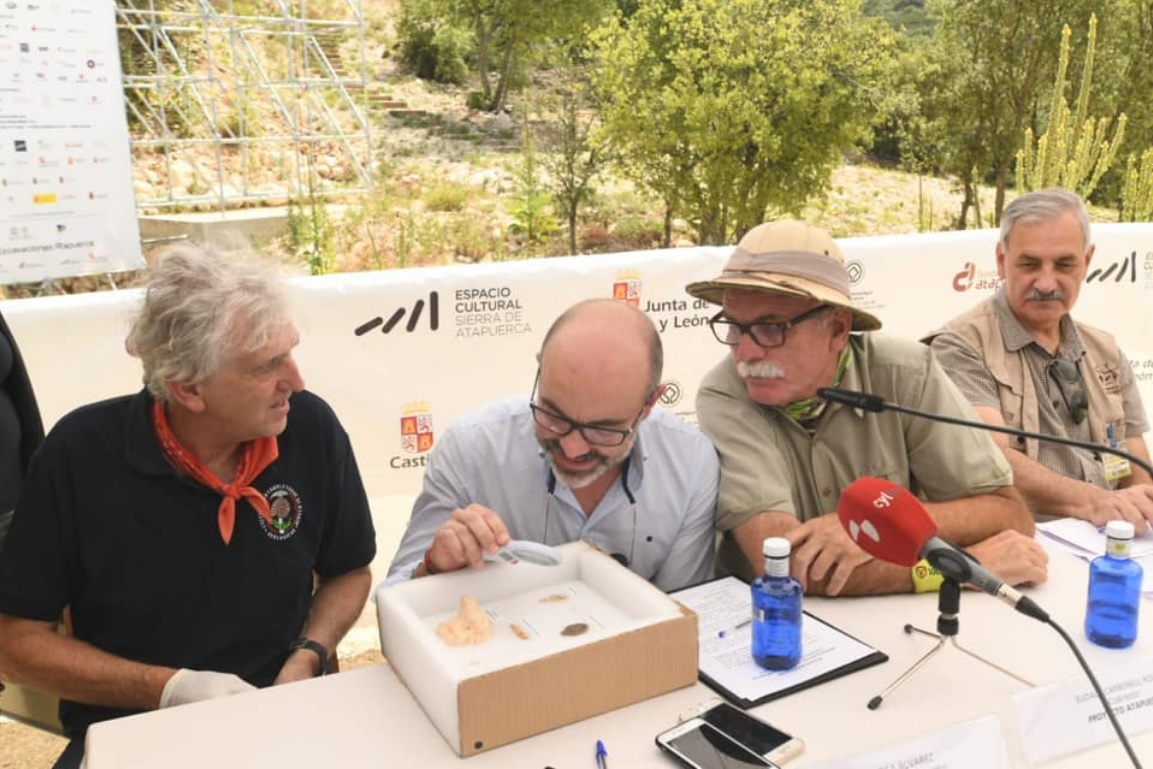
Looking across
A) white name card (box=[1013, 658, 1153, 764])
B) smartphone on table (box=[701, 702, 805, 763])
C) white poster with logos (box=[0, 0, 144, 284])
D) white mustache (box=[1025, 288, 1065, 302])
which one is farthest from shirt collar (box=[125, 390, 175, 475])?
white poster with logos (box=[0, 0, 144, 284])

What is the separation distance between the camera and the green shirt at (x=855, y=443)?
2.05m

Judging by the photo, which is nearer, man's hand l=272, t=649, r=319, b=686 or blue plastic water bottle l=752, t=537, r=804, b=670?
blue plastic water bottle l=752, t=537, r=804, b=670

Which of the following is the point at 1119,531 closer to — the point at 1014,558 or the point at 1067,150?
the point at 1014,558

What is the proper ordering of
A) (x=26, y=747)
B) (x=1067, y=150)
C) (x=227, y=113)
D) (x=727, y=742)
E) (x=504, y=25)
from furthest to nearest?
(x=504, y=25) → (x=227, y=113) → (x=1067, y=150) → (x=26, y=747) → (x=727, y=742)

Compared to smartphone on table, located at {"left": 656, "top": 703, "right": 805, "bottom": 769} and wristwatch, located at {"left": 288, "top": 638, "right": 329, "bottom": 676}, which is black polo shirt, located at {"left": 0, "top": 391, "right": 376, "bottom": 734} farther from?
smartphone on table, located at {"left": 656, "top": 703, "right": 805, "bottom": 769}

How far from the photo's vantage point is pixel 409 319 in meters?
3.27

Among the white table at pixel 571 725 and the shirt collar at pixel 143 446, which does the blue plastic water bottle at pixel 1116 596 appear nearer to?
the white table at pixel 571 725

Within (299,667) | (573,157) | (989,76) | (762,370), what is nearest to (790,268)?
(762,370)

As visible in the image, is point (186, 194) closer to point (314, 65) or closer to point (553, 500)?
point (314, 65)

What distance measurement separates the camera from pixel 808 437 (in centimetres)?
209

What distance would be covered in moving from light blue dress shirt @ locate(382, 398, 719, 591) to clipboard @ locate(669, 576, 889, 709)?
0.25m

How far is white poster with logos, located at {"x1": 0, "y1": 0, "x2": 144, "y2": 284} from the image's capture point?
479cm

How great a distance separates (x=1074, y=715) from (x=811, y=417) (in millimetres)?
889

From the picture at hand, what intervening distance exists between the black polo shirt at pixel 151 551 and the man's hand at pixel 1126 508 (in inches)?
75.0
